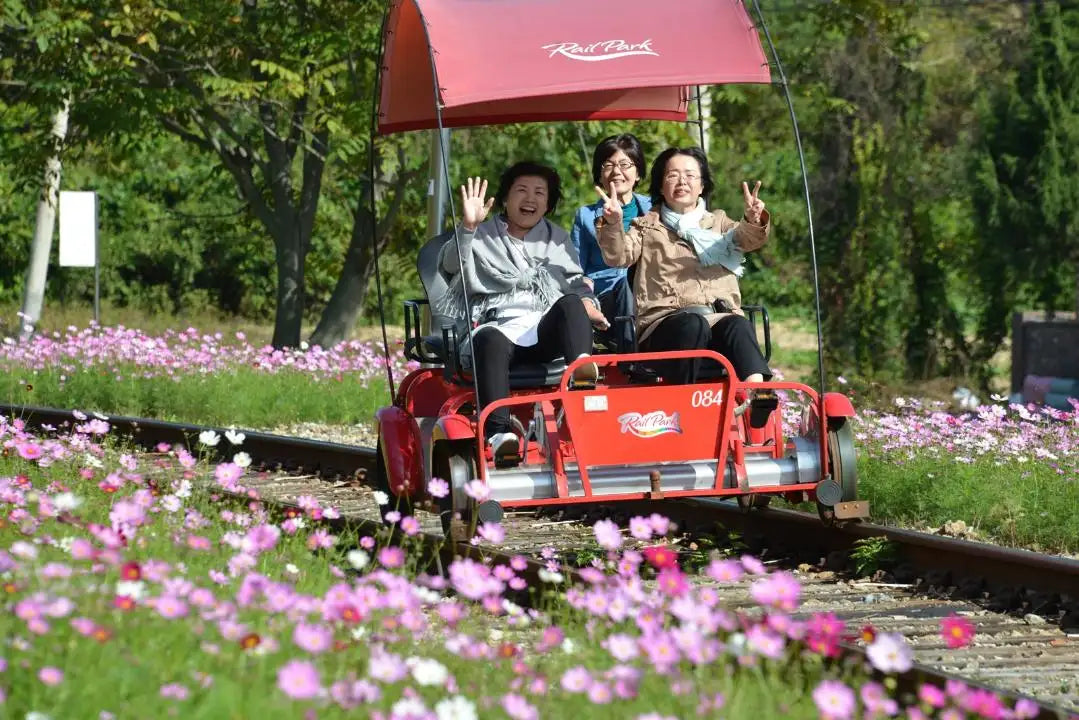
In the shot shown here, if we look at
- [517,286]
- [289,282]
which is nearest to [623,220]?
[517,286]

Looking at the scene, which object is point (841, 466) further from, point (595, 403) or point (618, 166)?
point (618, 166)

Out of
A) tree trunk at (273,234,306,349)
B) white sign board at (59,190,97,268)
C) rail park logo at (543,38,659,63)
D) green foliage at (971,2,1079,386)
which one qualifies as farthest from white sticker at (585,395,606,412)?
green foliage at (971,2,1079,386)

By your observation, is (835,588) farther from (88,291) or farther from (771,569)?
(88,291)

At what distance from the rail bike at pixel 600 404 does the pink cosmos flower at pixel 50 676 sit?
10.5 feet

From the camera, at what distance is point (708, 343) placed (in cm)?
754

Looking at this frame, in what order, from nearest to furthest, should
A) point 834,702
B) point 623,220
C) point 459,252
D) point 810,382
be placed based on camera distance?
1. point 834,702
2. point 459,252
3. point 623,220
4. point 810,382

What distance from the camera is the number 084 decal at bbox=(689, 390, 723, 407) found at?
23.4ft

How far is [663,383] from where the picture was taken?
24.9 feet

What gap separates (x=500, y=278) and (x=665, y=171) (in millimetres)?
904

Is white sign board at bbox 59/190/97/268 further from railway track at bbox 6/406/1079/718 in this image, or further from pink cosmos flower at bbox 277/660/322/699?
pink cosmos flower at bbox 277/660/322/699

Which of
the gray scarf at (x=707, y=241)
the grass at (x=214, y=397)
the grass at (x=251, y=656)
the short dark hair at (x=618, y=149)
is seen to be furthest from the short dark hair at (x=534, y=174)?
the grass at (x=214, y=397)

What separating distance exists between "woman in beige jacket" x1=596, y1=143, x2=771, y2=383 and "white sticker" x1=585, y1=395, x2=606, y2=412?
0.51 m

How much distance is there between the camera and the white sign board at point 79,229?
61.9 feet

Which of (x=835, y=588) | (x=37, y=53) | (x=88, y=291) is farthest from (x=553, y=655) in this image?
(x=88, y=291)
